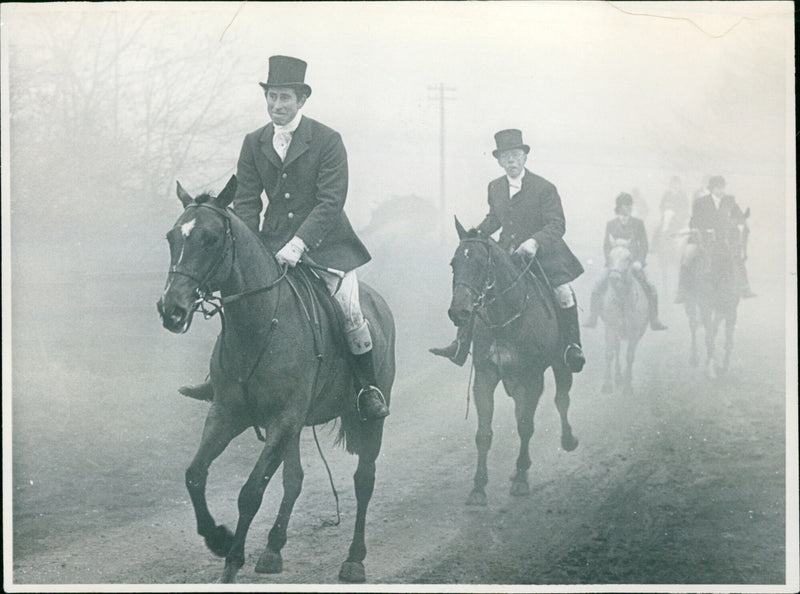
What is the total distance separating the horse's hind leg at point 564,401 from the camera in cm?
646

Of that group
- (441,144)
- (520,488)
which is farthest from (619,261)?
(520,488)

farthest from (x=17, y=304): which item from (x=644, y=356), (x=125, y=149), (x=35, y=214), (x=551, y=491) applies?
(x=644, y=356)

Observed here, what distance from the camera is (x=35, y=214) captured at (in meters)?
6.32

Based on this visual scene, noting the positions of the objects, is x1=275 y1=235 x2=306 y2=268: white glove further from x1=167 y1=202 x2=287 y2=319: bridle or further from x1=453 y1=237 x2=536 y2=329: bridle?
x1=453 y1=237 x2=536 y2=329: bridle

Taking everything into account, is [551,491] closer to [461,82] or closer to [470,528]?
[470,528]

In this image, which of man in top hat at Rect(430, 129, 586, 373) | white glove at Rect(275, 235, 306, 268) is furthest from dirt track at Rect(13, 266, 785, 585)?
white glove at Rect(275, 235, 306, 268)

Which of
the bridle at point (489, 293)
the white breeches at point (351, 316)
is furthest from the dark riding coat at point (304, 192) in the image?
the bridle at point (489, 293)

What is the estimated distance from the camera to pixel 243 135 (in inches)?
250

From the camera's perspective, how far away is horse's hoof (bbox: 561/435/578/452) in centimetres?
646

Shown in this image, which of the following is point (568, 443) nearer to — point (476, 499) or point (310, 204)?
point (476, 499)

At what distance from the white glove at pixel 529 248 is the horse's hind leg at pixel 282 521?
6.53 ft

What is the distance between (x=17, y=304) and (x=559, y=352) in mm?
3624

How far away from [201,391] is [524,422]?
2.14 meters

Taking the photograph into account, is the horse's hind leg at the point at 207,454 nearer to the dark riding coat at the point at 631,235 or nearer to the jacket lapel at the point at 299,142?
the jacket lapel at the point at 299,142
